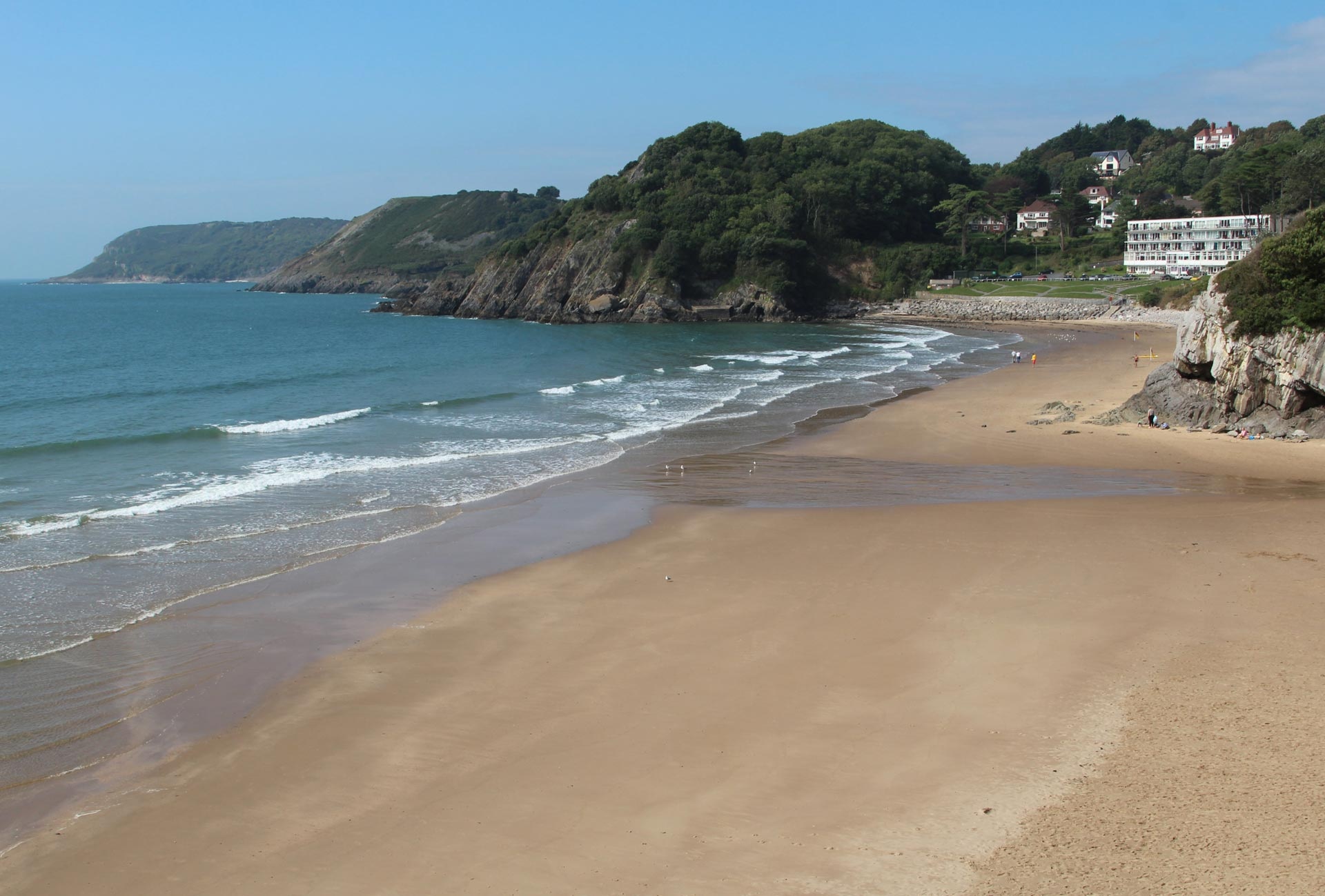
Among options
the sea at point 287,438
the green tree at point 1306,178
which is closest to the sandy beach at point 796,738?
the sea at point 287,438

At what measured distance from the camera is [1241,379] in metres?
25.1

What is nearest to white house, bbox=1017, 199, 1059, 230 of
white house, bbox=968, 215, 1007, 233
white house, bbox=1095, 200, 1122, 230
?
white house, bbox=1095, 200, 1122, 230

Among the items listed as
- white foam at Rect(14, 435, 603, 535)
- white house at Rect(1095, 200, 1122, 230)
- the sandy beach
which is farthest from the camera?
white house at Rect(1095, 200, 1122, 230)

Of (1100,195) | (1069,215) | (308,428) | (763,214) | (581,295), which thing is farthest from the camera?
(1100,195)

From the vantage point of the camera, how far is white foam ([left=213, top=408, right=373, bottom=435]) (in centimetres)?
2931

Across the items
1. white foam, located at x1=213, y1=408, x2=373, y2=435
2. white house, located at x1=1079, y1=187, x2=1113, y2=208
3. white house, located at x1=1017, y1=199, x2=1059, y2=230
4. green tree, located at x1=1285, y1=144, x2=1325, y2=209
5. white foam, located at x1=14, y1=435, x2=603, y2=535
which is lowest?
white foam, located at x1=14, y1=435, x2=603, y2=535

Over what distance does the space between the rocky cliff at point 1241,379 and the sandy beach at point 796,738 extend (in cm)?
857

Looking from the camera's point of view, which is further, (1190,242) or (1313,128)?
(1313,128)

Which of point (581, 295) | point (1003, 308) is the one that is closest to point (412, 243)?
point (581, 295)

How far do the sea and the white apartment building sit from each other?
28915mm

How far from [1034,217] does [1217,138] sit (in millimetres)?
47943

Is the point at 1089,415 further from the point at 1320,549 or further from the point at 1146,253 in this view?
the point at 1146,253

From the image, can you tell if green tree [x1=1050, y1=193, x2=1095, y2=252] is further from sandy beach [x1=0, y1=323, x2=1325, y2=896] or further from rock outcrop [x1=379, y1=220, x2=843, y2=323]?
sandy beach [x1=0, y1=323, x2=1325, y2=896]

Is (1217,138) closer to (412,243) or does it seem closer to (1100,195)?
(1100,195)
